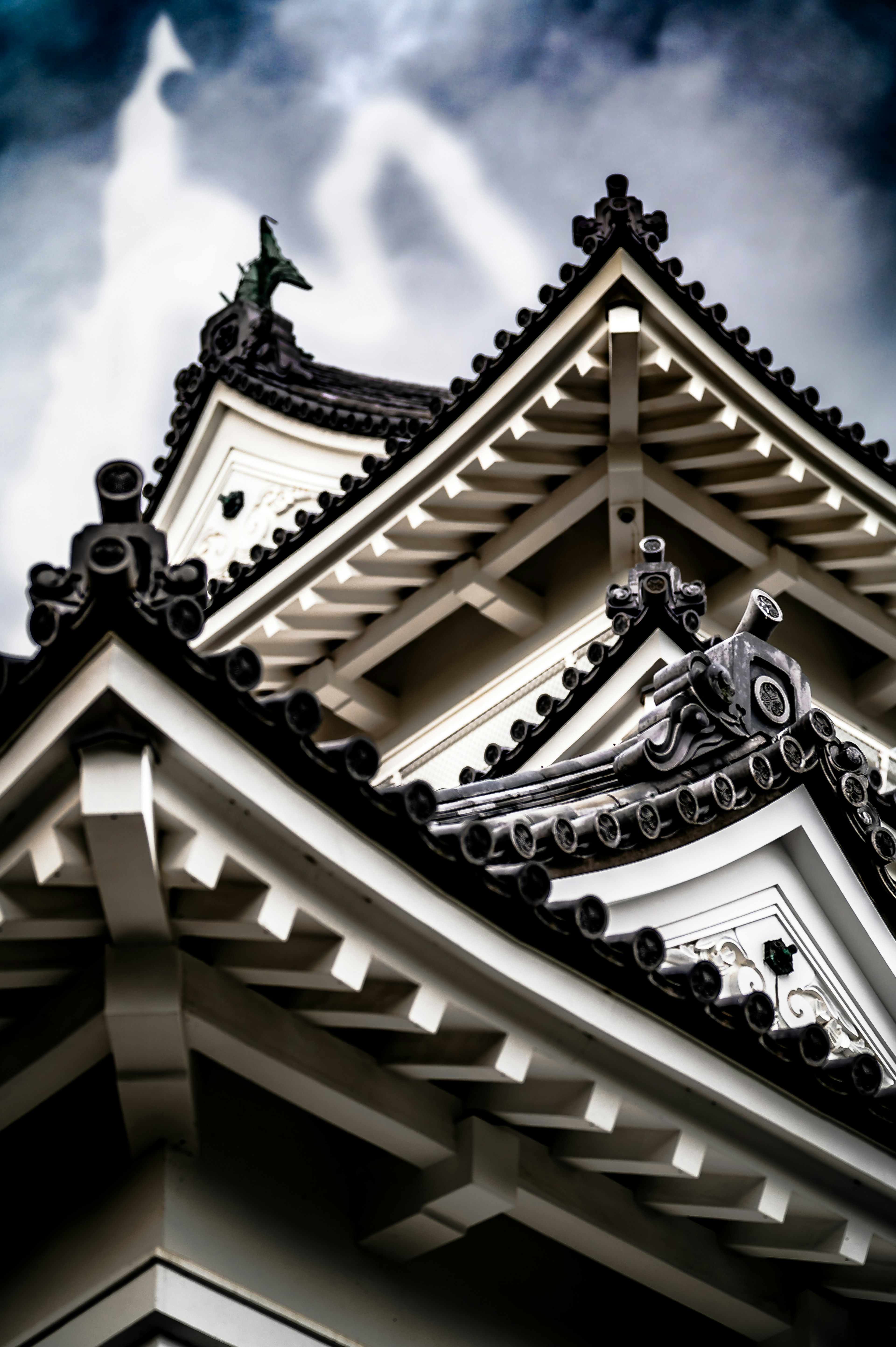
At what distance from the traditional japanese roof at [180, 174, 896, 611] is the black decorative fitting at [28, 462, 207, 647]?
5.94 metres

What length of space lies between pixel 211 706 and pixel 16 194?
20.0 metres

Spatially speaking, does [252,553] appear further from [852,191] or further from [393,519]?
[852,191]

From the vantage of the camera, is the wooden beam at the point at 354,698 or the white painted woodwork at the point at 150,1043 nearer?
the white painted woodwork at the point at 150,1043

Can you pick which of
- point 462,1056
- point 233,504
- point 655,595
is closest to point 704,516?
point 655,595

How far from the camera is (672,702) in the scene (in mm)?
5586

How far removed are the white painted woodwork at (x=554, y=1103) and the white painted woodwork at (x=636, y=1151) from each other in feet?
0.29

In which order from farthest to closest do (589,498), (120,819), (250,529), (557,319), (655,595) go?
1. (250,529)
2. (589,498)
3. (557,319)
4. (655,595)
5. (120,819)

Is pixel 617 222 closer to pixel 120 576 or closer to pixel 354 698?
pixel 354 698

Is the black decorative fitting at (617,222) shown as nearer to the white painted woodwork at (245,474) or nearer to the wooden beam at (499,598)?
the wooden beam at (499,598)

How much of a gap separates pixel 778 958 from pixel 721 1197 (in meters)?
1.38

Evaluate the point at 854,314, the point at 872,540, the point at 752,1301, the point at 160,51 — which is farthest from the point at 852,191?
the point at 752,1301

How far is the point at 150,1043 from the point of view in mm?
3508

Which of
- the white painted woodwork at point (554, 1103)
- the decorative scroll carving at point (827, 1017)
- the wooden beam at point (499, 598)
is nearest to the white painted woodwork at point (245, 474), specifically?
the wooden beam at point (499, 598)

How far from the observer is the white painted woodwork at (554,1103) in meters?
3.83
